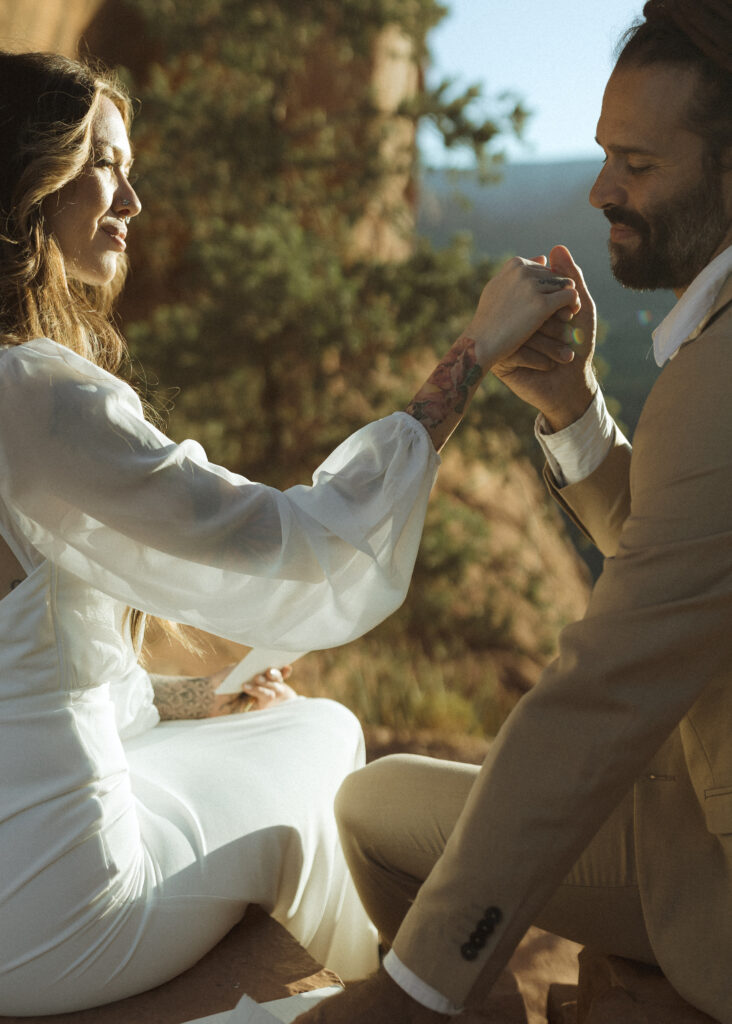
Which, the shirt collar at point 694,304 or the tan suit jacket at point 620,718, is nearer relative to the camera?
the tan suit jacket at point 620,718

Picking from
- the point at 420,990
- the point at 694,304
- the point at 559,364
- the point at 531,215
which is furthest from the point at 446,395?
the point at 531,215

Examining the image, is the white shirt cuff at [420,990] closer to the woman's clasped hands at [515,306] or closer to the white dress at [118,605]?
the white dress at [118,605]

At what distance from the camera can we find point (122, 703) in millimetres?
1984

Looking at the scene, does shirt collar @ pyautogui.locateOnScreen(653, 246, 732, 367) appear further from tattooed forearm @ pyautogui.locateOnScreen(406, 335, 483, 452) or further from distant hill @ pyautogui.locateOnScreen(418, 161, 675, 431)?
distant hill @ pyautogui.locateOnScreen(418, 161, 675, 431)

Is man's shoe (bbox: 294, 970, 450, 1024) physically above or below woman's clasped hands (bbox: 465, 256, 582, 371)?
below

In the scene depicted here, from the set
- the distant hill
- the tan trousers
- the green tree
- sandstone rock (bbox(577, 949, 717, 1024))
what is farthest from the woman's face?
the distant hill

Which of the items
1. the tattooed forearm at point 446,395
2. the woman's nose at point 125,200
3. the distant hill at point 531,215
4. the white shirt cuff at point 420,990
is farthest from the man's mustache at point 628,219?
the distant hill at point 531,215

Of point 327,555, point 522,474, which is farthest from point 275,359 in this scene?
point 327,555

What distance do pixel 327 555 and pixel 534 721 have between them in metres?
0.45

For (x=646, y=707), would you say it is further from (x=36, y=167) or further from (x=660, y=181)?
(x=36, y=167)

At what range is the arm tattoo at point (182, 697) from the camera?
86.1 inches

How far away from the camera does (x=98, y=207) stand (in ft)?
5.67

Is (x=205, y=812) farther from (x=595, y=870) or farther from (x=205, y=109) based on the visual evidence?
(x=205, y=109)

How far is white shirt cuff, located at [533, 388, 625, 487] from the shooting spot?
6.23 ft
